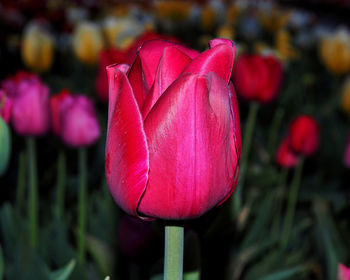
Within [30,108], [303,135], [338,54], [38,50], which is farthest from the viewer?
[338,54]

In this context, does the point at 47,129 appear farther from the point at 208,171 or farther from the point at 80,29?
the point at 80,29

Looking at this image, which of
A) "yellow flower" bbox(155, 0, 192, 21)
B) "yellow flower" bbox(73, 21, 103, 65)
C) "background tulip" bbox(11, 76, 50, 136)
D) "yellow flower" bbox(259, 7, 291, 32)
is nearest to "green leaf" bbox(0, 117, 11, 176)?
"background tulip" bbox(11, 76, 50, 136)

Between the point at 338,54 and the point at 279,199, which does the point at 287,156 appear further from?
the point at 338,54

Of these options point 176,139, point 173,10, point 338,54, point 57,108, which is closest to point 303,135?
point 57,108

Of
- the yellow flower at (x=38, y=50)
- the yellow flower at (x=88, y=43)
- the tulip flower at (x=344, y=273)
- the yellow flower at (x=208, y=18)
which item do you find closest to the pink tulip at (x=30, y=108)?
the tulip flower at (x=344, y=273)

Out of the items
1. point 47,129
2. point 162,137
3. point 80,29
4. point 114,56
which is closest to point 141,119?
point 162,137

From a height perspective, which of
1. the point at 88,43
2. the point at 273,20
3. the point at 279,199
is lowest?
the point at 279,199

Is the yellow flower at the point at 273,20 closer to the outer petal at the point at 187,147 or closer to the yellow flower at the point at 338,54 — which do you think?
the yellow flower at the point at 338,54
